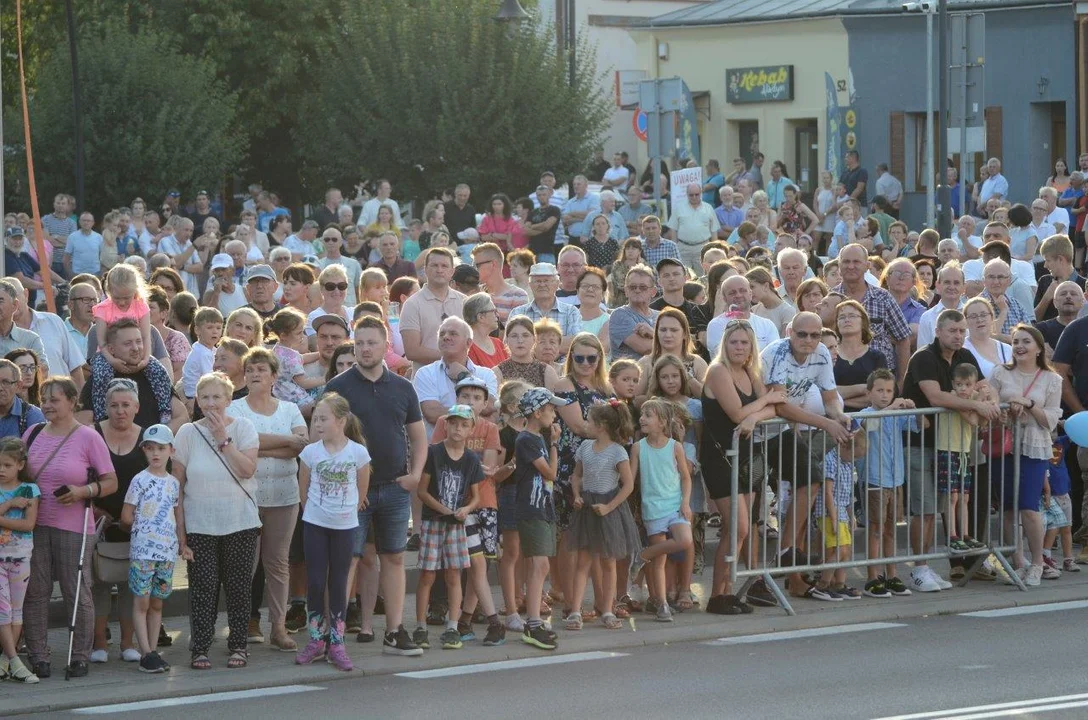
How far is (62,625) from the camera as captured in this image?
445 inches

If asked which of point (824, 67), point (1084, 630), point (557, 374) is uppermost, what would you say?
point (824, 67)

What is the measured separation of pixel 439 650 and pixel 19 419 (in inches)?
102

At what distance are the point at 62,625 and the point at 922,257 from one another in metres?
9.61

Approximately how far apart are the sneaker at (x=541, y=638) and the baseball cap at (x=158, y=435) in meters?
2.22

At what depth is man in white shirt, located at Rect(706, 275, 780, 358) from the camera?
13426mm

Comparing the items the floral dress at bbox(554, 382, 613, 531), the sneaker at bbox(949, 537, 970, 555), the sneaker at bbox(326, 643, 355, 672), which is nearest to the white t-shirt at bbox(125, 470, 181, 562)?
the sneaker at bbox(326, 643, 355, 672)

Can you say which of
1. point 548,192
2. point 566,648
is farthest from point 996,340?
point 548,192

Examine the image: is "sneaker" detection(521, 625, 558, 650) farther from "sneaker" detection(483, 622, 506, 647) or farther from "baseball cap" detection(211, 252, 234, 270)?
"baseball cap" detection(211, 252, 234, 270)

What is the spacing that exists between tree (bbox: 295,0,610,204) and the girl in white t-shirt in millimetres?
22796

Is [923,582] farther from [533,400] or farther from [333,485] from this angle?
[333,485]

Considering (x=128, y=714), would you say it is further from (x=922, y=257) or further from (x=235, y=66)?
(x=235, y=66)

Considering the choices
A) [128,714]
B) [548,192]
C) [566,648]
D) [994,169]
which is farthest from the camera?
[994,169]

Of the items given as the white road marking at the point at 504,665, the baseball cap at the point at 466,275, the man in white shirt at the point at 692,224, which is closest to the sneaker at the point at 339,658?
the white road marking at the point at 504,665

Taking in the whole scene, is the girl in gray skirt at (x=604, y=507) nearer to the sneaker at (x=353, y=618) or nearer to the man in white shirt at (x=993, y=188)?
the sneaker at (x=353, y=618)
